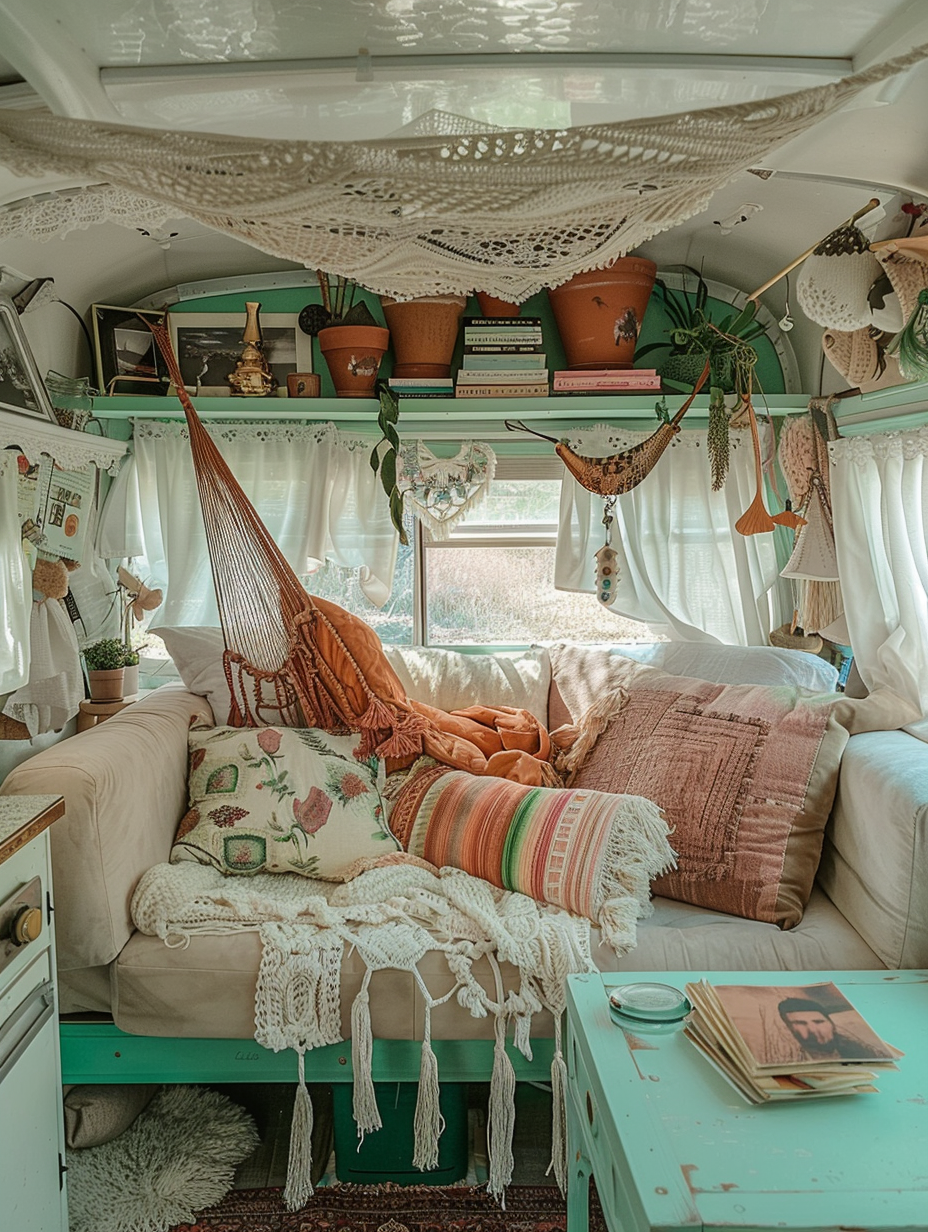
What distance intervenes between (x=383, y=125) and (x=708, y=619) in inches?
71.1

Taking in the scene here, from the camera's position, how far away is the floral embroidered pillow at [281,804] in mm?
2084

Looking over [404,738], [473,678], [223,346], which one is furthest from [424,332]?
[404,738]

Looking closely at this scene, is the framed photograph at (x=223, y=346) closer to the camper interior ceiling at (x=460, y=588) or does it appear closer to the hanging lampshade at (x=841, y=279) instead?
the camper interior ceiling at (x=460, y=588)

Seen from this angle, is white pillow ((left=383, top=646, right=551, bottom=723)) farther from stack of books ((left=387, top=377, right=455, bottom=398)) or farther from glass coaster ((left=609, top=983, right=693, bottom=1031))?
glass coaster ((left=609, top=983, right=693, bottom=1031))

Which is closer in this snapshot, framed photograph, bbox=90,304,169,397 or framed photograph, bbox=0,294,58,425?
framed photograph, bbox=0,294,58,425

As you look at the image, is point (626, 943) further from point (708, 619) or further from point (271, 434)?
point (271, 434)

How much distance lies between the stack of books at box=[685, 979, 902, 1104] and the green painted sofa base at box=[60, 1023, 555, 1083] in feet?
1.79

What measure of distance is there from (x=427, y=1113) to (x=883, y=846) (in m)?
0.93

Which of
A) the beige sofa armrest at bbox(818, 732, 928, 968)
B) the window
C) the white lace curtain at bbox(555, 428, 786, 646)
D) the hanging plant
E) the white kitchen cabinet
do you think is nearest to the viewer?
the white kitchen cabinet

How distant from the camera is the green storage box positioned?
1817mm

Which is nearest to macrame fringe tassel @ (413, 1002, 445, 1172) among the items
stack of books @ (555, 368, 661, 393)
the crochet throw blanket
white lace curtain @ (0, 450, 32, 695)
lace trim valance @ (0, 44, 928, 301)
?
the crochet throw blanket

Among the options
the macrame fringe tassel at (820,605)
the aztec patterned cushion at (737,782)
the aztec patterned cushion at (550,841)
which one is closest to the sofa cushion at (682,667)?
the macrame fringe tassel at (820,605)

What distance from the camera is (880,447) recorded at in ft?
7.66

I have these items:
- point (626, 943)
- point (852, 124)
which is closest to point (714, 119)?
point (852, 124)
